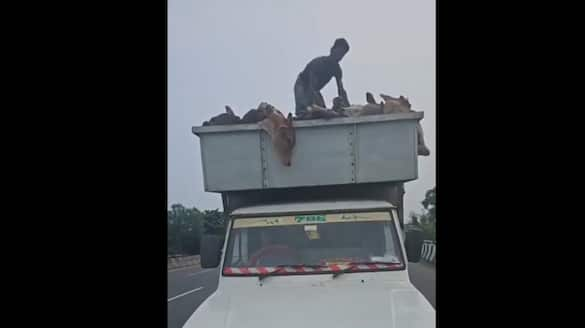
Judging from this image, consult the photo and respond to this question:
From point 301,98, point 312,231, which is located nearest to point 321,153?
point 301,98

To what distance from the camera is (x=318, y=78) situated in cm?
457

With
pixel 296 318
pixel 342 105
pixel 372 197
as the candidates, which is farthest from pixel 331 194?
pixel 296 318

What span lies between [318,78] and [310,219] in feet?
3.18

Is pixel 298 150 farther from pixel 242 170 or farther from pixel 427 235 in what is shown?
pixel 427 235

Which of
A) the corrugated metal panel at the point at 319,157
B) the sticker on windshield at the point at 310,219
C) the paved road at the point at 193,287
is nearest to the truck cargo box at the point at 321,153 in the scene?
the corrugated metal panel at the point at 319,157

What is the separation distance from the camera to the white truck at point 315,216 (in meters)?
4.38

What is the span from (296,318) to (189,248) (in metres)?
1.05

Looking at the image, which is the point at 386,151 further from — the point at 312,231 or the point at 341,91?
the point at 312,231

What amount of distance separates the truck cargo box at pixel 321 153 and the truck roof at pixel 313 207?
185 millimetres

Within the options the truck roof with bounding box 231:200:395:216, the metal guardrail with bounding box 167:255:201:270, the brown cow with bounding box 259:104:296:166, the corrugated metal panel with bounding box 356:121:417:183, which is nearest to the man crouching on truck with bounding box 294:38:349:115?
the brown cow with bounding box 259:104:296:166

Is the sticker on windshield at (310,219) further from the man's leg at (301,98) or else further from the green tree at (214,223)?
the man's leg at (301,98)

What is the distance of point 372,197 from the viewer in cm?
474

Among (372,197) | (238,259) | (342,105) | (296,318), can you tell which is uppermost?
(342,105)

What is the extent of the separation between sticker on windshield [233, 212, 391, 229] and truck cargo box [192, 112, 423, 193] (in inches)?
9.6
